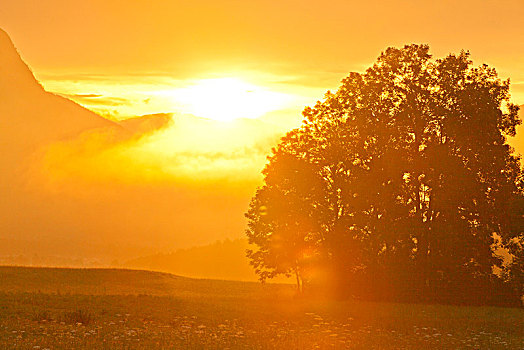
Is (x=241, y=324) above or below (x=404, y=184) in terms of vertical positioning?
below

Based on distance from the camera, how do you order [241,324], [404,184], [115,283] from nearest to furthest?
[241,324] → [404,184] → [115,283]

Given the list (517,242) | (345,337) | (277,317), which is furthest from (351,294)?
(345,337)

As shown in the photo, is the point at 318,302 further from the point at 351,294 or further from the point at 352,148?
the point at 352,148

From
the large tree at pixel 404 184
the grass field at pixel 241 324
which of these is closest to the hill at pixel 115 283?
the grass field at pixel 241 324

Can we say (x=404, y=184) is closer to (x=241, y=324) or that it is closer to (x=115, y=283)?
(x=241, y=324)

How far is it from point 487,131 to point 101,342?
128 ft

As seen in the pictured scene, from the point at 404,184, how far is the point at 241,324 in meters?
24.7

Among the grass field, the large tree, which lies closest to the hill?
the grass field

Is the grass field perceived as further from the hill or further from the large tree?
the large tree

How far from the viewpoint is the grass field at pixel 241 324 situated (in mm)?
33312

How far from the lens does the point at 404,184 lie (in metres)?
61.0

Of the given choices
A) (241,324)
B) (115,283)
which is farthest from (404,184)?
(115,283)

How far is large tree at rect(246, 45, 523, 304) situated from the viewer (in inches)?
2345

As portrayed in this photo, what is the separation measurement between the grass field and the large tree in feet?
16.6
